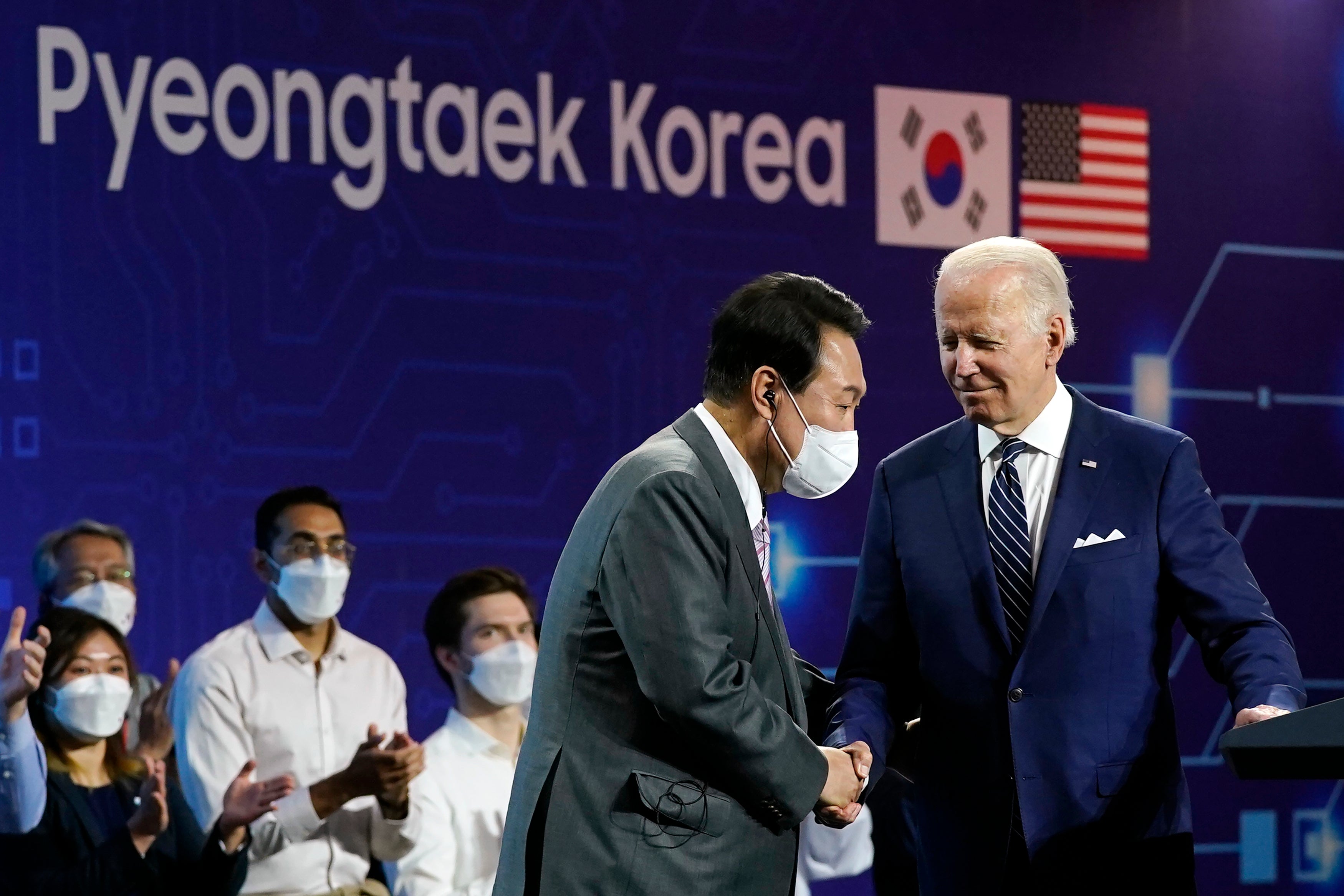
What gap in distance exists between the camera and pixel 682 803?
2262 millimetres

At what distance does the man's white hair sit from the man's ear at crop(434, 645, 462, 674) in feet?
8.41

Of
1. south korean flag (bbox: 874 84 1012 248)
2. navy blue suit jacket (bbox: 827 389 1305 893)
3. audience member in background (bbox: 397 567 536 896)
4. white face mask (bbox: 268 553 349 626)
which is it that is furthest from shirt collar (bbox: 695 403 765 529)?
south korean flag (bbox: 874 84 1012 248)

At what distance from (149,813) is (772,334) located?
2.56 metres

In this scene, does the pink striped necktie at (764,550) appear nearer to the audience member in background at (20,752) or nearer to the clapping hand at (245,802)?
the clapping hand at (245,802)

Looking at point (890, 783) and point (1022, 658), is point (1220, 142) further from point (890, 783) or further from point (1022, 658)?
point (1022, 658)

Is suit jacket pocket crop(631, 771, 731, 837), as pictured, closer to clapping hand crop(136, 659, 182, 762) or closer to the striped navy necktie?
the striped navy necktie

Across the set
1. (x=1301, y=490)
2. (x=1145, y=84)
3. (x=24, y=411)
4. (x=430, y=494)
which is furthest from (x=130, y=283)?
(x=1301, y=490)

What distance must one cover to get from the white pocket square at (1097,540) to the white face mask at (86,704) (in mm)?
2747

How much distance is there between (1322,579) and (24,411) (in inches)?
181

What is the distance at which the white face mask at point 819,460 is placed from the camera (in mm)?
2486

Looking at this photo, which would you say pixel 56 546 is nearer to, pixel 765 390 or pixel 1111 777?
pixel 765 390

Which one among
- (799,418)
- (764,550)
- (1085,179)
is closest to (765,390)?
(799,418)

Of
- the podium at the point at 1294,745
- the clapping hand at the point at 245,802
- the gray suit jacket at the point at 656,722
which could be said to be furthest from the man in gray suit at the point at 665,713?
the clapping hand at the point at 245,802

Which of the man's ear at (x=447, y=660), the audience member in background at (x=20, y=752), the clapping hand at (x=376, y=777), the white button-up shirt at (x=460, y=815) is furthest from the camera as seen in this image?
the man's ear at (x=447, y=660)
